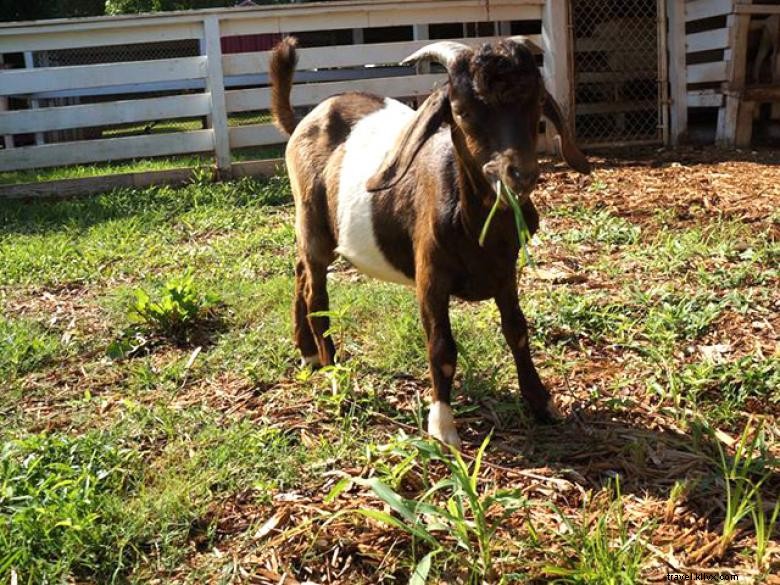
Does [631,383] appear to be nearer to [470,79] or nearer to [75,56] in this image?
[470,79]

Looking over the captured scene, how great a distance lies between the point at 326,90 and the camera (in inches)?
357

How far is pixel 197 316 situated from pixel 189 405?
3.39 ft

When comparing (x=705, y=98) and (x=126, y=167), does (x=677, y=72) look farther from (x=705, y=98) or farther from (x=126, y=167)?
Answer: (x=126, y=167)

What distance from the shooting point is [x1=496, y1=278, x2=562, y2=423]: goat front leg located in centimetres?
318

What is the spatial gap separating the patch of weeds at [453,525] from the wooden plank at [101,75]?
7.15 m

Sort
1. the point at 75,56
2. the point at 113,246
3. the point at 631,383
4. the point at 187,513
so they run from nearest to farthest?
the point at 187,513 → the point at 631,383 → the point at 113,246 → the point at 75,56

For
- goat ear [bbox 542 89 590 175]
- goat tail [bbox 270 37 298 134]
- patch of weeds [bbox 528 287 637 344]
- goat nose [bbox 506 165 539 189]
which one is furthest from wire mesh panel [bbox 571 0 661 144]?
goat nose [bbox 506 165 539 189]

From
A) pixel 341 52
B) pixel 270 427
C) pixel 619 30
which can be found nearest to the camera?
pixel 270 427

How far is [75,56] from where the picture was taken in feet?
58.3

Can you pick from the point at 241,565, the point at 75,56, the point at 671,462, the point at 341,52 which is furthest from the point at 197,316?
the point at 75,56

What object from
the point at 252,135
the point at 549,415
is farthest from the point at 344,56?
the point at 549,415

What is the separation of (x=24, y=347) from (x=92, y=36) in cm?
558

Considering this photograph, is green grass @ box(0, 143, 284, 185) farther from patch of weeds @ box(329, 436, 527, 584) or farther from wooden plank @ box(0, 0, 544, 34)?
patch of weeds @ box(329, 436, 527, 584)

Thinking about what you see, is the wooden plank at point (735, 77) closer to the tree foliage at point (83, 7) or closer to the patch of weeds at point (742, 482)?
the patch of weeds at point (742, 482)
